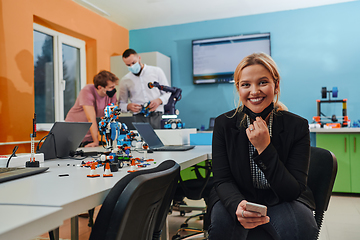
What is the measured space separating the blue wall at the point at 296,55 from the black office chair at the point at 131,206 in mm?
4029

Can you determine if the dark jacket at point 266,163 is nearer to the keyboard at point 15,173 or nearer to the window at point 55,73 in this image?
the keyboard at point 15,173

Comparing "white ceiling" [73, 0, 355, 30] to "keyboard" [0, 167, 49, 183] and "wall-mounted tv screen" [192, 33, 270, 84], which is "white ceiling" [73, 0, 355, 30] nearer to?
"wall-mounted tv screen" [192, 33, 270, 84]

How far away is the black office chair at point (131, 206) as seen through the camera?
66 centimetres

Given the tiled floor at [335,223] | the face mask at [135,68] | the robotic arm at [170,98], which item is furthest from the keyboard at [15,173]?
the face mask at [135,68]

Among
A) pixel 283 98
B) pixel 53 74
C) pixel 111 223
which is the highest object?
pixel 53 74

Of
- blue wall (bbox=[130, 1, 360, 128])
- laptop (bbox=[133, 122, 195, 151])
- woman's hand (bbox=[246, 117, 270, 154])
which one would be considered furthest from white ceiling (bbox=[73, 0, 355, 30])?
woman's hand (bbox=[246, 117, 270, 154])

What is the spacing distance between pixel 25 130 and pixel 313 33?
403 centimetres

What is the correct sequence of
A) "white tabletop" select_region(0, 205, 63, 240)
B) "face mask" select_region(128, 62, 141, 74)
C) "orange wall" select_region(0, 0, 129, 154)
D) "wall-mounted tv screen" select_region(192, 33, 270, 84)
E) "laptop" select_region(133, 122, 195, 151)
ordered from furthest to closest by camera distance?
"wall-mounted tv screen" select_region(192, 33, 270, 84) < "face mask" select_region(128, 62, 141, 74) < "orange wall" select_region(0, 0, 129, 154) < "laptop" select_region(133, 122, 195, 151) < "white tabletop" select_region(0, 205, 63, 240)

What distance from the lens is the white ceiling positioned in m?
4.22

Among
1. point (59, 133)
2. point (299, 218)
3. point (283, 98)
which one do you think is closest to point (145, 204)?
point (299, 218)

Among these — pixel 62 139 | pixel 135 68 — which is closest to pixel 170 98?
pixel 135 68

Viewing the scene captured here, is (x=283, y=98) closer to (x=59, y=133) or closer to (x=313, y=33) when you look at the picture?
(x=313, y=33)

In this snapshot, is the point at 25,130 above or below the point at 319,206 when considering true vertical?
above

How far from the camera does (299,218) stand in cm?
109
